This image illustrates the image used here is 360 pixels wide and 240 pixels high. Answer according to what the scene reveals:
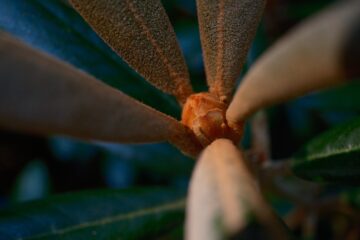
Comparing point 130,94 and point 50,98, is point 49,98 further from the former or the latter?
point 130,94

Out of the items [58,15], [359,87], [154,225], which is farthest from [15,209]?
[359,87]

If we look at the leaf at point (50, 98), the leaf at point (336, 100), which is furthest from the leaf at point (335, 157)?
the leaf at point (336, 100)

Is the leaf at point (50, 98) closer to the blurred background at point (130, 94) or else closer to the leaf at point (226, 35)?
the leaf at point (226, 35)

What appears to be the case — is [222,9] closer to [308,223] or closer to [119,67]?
[119,67]

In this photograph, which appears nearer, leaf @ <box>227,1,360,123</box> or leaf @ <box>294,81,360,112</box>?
leaf @ <box>227,1,360,123</box>

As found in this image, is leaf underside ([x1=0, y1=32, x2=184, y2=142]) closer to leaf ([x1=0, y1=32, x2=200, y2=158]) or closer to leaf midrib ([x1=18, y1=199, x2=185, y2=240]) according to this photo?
leaf ([x1=0, y1=32, x2=200, y2=158])

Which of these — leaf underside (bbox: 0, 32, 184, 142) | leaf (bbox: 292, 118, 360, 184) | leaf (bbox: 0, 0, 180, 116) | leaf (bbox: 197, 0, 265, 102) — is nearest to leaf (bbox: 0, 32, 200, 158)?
leaf underside (bbox: 0, 32, 184, 142)
